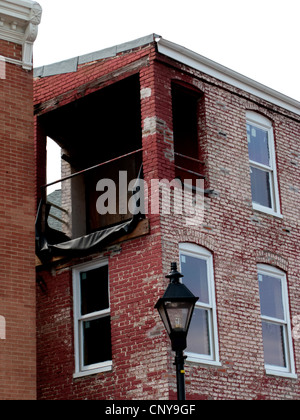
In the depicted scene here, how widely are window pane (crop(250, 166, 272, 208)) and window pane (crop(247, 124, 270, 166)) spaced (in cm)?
27

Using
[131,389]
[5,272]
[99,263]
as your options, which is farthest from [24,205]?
[131,389]

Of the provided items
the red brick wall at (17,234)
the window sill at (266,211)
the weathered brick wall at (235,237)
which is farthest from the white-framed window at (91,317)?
the window sill at (266,211)

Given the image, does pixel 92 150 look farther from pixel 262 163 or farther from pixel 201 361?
pixel 201 361

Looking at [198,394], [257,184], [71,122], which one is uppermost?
[71,122]

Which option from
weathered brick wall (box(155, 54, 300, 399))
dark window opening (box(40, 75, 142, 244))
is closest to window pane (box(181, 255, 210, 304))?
weathered brick wall (box(155, 54, 300, 399))

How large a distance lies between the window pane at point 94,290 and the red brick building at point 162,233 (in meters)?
0.03

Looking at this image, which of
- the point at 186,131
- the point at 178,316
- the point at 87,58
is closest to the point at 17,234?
the point at 178,316

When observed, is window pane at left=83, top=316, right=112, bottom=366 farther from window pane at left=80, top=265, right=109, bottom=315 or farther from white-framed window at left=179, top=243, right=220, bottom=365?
white-framed window at left=179, top=243, right=220, bottom=365

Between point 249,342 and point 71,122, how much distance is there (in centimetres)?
645

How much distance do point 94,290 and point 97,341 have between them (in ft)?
3.34

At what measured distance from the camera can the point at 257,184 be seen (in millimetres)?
17875

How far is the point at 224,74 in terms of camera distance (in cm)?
1744

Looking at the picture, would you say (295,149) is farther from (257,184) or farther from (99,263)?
(99,263)

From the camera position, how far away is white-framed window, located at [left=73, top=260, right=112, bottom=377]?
16.0 m
